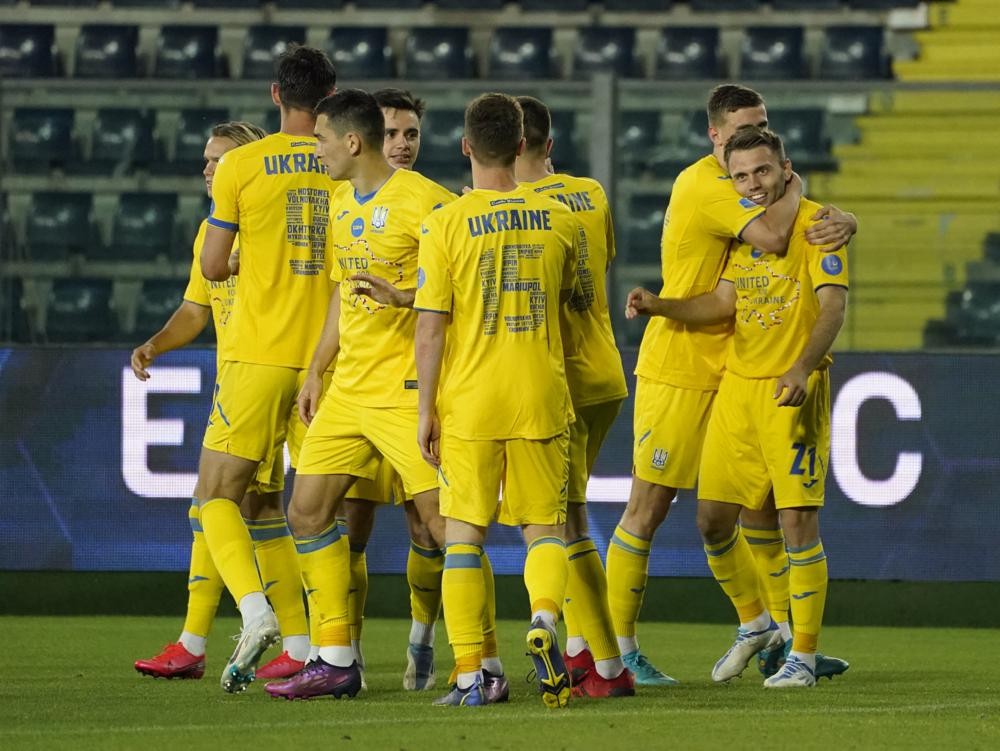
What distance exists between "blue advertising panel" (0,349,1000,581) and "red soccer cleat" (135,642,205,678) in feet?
8.42

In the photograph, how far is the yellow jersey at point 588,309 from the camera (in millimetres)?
6129

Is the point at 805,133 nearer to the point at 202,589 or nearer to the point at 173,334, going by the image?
the point at 173,334

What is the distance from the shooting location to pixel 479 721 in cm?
524

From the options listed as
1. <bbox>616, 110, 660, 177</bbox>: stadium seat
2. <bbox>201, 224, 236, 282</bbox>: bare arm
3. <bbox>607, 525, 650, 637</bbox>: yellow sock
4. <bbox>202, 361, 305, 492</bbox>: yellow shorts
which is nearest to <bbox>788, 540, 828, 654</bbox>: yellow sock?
<bbox>607, 525, 650, 637</bbox>: yellow sock

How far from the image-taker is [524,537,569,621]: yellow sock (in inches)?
213

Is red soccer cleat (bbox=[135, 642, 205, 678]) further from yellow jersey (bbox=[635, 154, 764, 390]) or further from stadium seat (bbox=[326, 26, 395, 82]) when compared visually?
stadium seat (bbox=[326, 26, 395, 82])

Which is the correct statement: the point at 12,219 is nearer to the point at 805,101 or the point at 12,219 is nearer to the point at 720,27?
the point at 805,101

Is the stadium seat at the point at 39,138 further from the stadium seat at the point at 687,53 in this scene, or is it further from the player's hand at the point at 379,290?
the stadium seat at the point at 687,53

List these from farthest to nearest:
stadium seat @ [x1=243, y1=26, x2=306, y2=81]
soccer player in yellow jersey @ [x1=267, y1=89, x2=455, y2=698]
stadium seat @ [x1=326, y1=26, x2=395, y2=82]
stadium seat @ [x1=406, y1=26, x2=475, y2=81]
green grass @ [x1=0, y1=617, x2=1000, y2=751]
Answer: stadium seat @ [x1=406, y1=26, x2=475, y2=81] → stadium seat @ [x1=243, y1=26, x2=306, y2=81] → stadium seat @ [x1=326, y1=26, x2=395, y2=82] → soccer player in yellow jersey @ [x1=267, y1=89, x2=455, y2=698] → green grass @ [x1=0, y1=617, x2=1000, y2=751]

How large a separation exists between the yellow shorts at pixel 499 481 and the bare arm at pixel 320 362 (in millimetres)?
590

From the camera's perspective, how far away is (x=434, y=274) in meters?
5.48

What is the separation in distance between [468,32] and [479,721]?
9529 millimetres

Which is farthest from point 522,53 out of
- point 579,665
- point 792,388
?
point 579,665

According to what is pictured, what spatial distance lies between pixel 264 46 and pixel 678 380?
8.00 m
